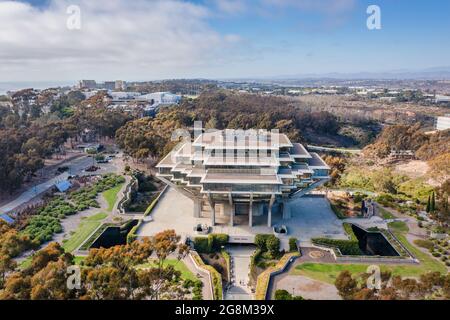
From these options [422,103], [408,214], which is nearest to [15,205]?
[408,214]

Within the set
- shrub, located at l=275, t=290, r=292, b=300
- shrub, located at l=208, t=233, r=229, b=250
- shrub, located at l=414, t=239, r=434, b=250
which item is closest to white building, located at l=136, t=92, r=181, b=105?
shrub, located at l=208, t=233, r=229, b=250

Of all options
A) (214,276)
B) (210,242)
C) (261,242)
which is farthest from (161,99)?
(214,276)

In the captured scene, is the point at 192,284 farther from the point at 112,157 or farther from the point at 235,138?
the point at 112,157

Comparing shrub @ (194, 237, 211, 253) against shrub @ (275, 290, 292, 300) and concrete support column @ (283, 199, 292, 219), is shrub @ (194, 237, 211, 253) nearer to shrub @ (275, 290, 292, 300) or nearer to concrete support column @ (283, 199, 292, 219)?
concrete support column @ (283, 199, 292, 219)

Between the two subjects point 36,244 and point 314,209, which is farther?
point 314,209

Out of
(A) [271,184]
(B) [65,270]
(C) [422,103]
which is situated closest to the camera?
(B) [65,270]

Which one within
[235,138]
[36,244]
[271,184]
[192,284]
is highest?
[235,138]
